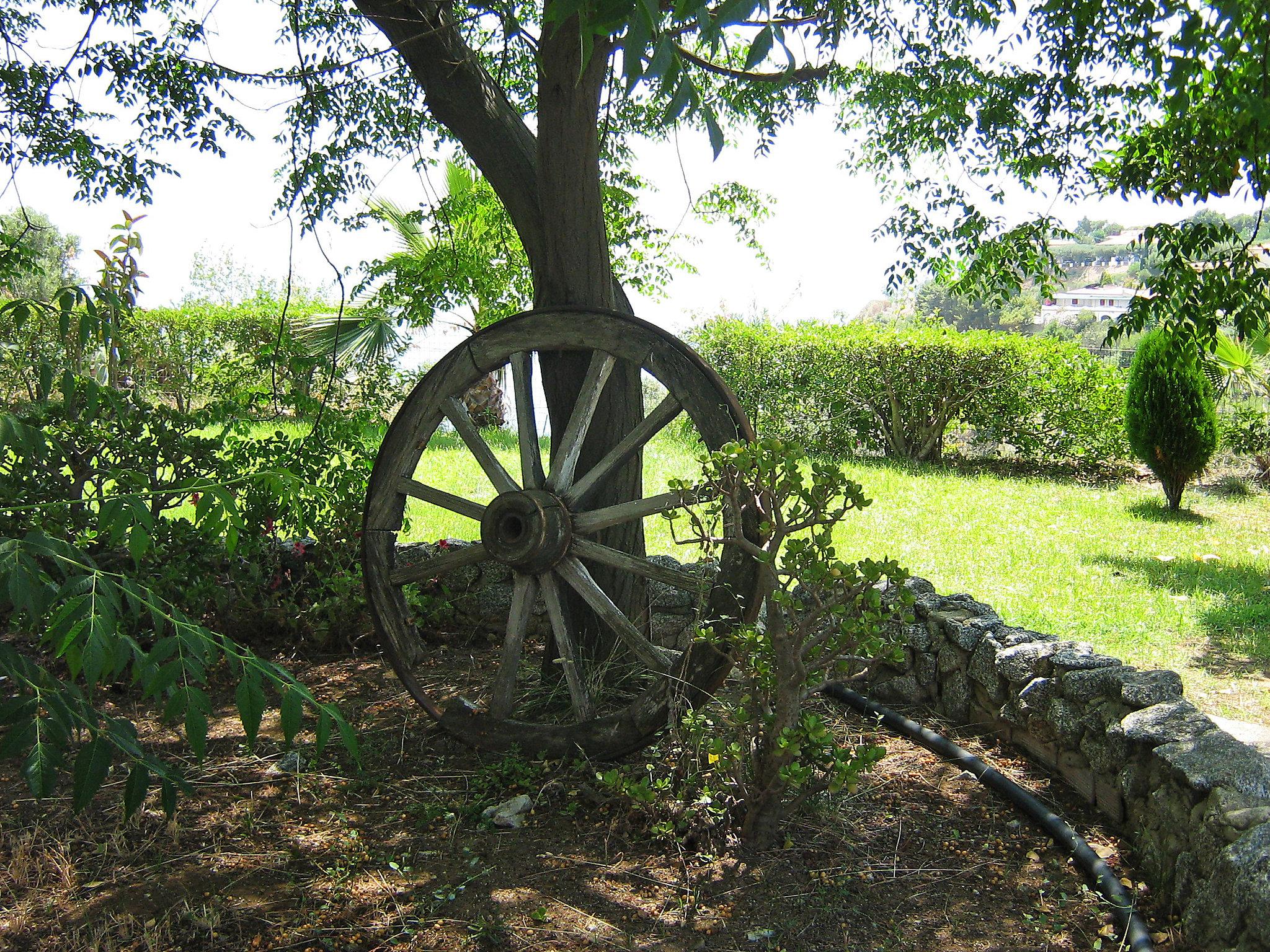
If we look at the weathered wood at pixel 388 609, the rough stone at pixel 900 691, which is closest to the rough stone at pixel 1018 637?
the rough stone at pixel 900 691

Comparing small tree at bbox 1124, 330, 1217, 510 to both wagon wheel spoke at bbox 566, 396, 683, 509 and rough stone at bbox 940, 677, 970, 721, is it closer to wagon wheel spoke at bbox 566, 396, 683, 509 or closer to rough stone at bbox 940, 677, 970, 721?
rough stone at bbox 940, 677, 970, 721

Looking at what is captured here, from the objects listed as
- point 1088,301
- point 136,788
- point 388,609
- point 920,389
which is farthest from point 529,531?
point 1088,301

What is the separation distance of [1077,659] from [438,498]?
2.43 meters

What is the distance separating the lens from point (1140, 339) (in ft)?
29.8

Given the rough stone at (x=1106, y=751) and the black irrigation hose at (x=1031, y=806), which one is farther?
the rough stone at (x=1106, y=751)

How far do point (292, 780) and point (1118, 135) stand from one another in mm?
4458

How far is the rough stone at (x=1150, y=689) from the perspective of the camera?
3.07 metres

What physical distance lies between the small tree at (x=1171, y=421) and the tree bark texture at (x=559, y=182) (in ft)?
20.3

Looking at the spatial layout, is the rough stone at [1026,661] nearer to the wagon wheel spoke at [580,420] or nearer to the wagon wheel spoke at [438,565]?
the wagon wheel spoke at [580,420]

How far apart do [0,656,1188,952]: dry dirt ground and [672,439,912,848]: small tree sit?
0.21 meters

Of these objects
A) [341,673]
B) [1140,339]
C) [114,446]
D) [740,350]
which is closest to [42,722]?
[341,673]

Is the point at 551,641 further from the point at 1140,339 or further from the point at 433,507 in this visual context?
the point at 1140,339

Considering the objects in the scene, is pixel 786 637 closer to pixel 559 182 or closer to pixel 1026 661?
pixel 1026 661

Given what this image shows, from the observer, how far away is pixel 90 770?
1550 mm
